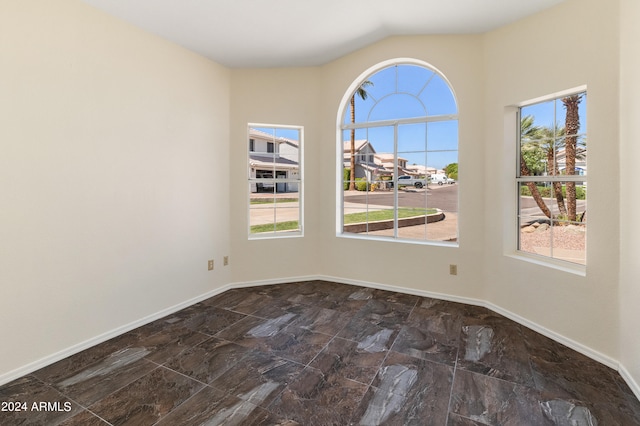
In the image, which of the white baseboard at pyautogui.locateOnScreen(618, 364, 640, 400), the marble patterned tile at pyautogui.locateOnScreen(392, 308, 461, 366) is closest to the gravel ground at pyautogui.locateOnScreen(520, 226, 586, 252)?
the white baseboard at pyautogui.locateOnScreen(618, 364, 640, 400)

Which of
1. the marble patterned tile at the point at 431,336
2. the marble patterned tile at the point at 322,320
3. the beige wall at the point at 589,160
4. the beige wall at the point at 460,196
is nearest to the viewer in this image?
the beige wall at the point at 589,160

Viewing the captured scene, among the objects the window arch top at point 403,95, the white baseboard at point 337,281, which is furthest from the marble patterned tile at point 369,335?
the window arch top at point 403,95

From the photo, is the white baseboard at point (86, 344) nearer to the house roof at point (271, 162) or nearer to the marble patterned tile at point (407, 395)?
the house roof at point (271, 162)

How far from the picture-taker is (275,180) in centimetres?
403

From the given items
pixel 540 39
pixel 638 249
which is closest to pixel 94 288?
pixel 638 249

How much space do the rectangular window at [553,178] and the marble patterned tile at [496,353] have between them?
0.85 m

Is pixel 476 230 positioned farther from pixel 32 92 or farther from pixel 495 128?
pixel 32 92

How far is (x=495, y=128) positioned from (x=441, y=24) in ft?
3.83

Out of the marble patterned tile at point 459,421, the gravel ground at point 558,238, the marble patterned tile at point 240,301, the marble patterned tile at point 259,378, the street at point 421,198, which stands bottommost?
the marble patterned tile at point 459,421

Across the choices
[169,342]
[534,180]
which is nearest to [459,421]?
[169,342]

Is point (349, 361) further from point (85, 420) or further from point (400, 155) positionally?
point (400, 155)

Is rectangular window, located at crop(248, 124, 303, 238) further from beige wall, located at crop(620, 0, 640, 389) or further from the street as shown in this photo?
beige wall, located at crop(620, 0, 640, 389)

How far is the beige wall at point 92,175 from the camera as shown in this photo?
6.76 ft

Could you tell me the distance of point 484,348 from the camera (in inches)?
94.0
